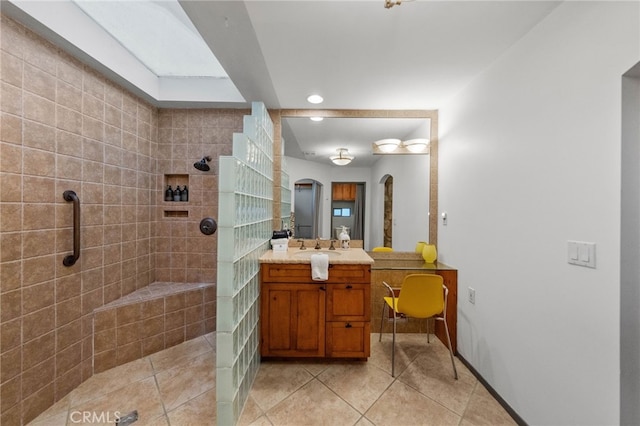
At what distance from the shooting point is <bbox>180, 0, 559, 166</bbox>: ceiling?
1334mm

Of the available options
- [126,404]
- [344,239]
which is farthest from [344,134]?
[126,404]

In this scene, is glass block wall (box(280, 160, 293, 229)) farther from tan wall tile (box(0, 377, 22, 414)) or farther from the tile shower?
tan wall tile (box(0, 377, 22, 414))

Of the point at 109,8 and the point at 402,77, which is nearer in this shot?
the point at 109,8

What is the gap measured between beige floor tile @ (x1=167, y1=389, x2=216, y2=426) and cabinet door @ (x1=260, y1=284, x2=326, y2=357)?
0.50 metres

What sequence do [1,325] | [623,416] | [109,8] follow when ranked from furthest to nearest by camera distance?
1. [109,8]
2. [1,325]
3. [623,416]

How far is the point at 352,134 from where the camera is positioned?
289 centimetres

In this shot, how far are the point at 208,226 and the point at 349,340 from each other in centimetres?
175

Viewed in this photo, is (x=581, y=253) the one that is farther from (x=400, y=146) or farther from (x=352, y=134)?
(x=352, y=134)

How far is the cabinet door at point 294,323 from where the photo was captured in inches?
80.4

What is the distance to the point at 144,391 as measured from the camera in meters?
1.75

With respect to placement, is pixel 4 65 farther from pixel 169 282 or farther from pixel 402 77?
pixel 402 77

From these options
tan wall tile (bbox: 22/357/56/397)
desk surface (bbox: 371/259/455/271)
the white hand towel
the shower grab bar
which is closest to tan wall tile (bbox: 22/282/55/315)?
the shower grab bar

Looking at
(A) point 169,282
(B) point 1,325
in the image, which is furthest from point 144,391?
(A) point 169,282

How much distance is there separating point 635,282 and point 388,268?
164 cm
